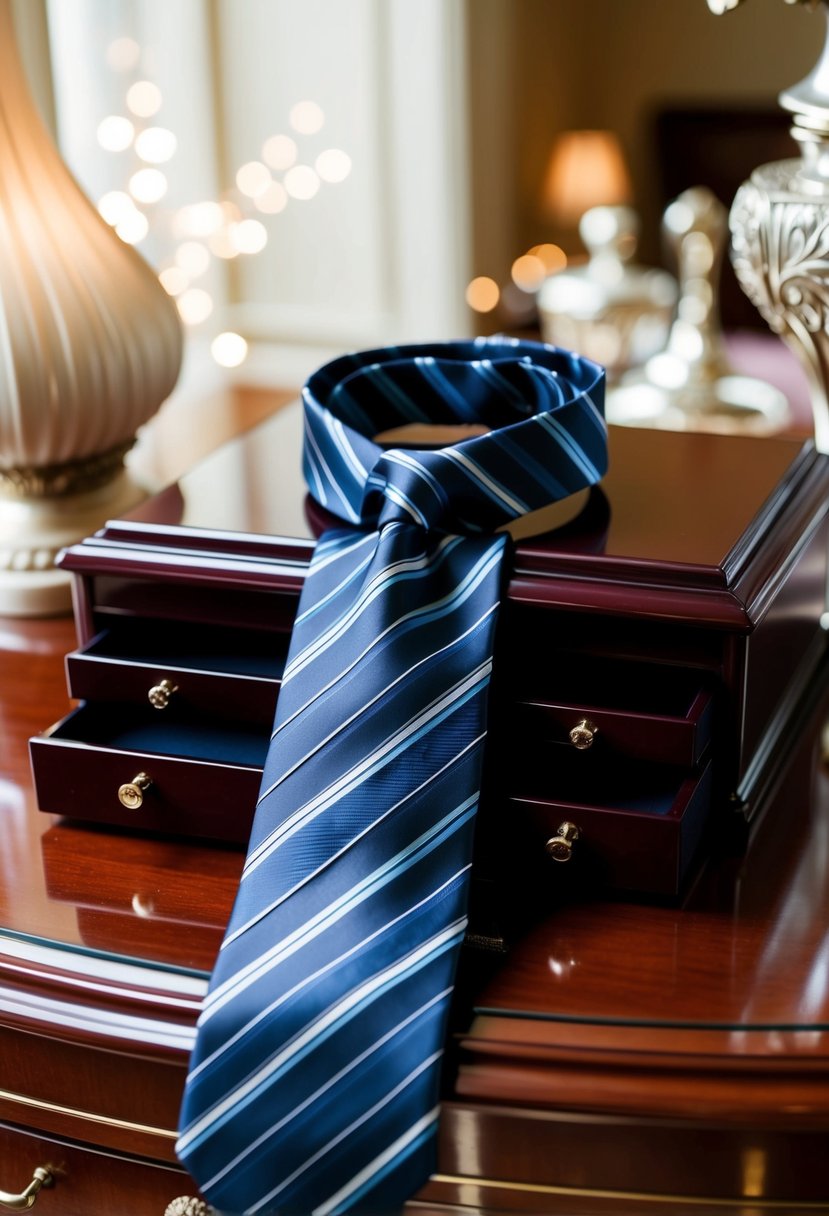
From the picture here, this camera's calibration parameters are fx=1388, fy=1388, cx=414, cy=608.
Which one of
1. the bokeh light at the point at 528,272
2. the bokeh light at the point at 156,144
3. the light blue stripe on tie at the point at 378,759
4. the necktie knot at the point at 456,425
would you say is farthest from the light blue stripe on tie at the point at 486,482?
the bokeh light at the point at 528,272

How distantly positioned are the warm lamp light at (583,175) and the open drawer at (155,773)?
315 centimetres

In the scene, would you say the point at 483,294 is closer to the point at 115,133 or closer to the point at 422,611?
the point at 115,133

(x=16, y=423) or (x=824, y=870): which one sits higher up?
(x=16, y=423)

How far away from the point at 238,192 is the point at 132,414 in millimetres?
2230

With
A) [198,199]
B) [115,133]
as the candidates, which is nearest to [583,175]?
[198,199]

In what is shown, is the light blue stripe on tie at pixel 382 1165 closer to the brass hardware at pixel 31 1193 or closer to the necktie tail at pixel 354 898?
the necktie tail at pixel 354 898

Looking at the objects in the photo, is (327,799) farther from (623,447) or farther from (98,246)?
(98,246)

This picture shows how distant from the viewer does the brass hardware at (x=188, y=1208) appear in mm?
690

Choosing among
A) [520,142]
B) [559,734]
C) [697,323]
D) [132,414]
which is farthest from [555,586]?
[520,142]

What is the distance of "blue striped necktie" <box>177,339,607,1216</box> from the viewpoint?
62cm

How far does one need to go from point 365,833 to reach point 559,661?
16cm

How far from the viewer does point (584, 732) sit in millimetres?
717

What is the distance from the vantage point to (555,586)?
0.74 m

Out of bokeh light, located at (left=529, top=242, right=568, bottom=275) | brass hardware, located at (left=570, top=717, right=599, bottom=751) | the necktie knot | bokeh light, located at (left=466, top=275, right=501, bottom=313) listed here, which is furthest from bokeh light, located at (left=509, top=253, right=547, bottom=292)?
brass hardware, located at (left=570, top=717, right=599, bottom=751)
